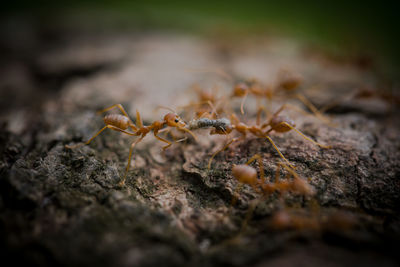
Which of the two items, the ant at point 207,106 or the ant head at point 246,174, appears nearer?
the ant head at point 246,174

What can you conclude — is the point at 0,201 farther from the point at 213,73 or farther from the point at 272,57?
the point at 272,57

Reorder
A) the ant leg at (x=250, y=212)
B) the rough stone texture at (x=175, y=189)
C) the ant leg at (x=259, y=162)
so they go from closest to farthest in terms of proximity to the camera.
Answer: the rough stone texture at (x=175, y=189), the ant leg at (x=250, y=212), the ant leg at (x=259, y=162)

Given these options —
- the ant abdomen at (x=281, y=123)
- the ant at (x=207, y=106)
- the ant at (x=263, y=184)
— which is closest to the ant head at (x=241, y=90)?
the ant at (x=207, y=106)

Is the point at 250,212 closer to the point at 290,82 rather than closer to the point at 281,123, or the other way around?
the point at 281,123

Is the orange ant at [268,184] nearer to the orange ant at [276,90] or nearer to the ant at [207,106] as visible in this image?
the ant at [207,106]

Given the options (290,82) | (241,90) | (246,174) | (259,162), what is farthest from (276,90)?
(246,174)

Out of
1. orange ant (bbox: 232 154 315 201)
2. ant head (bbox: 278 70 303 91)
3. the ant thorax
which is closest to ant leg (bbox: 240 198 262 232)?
orange ant (bbox: 232 154 315 201)

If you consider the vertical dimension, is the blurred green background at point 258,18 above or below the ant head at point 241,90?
above
